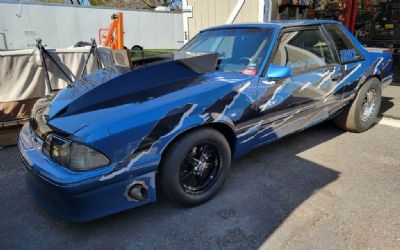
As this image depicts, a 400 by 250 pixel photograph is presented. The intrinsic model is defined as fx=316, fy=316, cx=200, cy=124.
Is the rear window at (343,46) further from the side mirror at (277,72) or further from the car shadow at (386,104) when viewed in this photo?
the car shadow at (386,104)

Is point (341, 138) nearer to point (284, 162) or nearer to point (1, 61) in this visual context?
point (284, 162)

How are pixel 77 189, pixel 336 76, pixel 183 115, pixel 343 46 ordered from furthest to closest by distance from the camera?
pixel 343 46
pixel 336 76
pixel 183 115
pixel 77 189

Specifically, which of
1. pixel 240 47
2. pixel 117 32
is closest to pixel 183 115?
pixel 240 47

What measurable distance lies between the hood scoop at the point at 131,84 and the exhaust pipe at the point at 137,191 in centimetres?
64

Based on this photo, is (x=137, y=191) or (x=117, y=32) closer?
(x=137, y=191)

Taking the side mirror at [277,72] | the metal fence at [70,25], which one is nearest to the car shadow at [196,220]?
the side mirror at [277,72]

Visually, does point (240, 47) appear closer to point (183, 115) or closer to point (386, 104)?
point (183, 115)

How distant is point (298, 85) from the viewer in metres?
3.34

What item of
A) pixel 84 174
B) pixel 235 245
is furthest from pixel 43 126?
pixel 235 245

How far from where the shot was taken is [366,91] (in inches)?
170

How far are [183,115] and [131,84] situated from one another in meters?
0.59

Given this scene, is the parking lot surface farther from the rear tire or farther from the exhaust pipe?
the rear tire

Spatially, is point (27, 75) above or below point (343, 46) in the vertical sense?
below

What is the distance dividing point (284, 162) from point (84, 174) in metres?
2.28
